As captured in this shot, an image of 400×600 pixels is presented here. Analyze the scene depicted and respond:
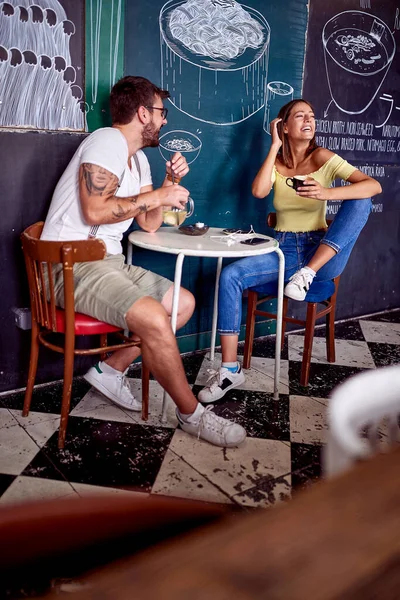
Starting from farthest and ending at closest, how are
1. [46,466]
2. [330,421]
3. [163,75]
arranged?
[163,75] → [46,466] → [330,421]

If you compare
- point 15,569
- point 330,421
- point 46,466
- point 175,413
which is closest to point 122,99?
point 175,413

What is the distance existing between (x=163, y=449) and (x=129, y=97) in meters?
1.53

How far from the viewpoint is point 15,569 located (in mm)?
559

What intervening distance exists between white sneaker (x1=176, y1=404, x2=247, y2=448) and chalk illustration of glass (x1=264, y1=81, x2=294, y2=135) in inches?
74.9

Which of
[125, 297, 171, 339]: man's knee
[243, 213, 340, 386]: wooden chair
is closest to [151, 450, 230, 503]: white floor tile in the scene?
[125, 297, 171, 339]: man's knee

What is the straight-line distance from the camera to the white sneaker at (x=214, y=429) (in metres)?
2.11

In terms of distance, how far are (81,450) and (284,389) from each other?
1.14 meters

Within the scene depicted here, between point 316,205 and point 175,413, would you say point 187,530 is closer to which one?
point 175,413

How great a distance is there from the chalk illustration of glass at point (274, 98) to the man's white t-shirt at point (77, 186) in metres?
1.25

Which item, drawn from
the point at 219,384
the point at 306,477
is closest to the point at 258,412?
the point at 219,384

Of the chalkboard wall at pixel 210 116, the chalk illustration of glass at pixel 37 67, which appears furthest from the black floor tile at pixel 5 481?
the chalk illustration of glass at pixel 37 67

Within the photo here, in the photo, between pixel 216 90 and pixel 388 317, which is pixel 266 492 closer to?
pixel 216 90

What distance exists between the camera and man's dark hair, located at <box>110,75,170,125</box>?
2.30 meters

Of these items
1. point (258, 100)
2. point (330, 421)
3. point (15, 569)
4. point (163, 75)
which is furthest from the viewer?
point (258, 100)
